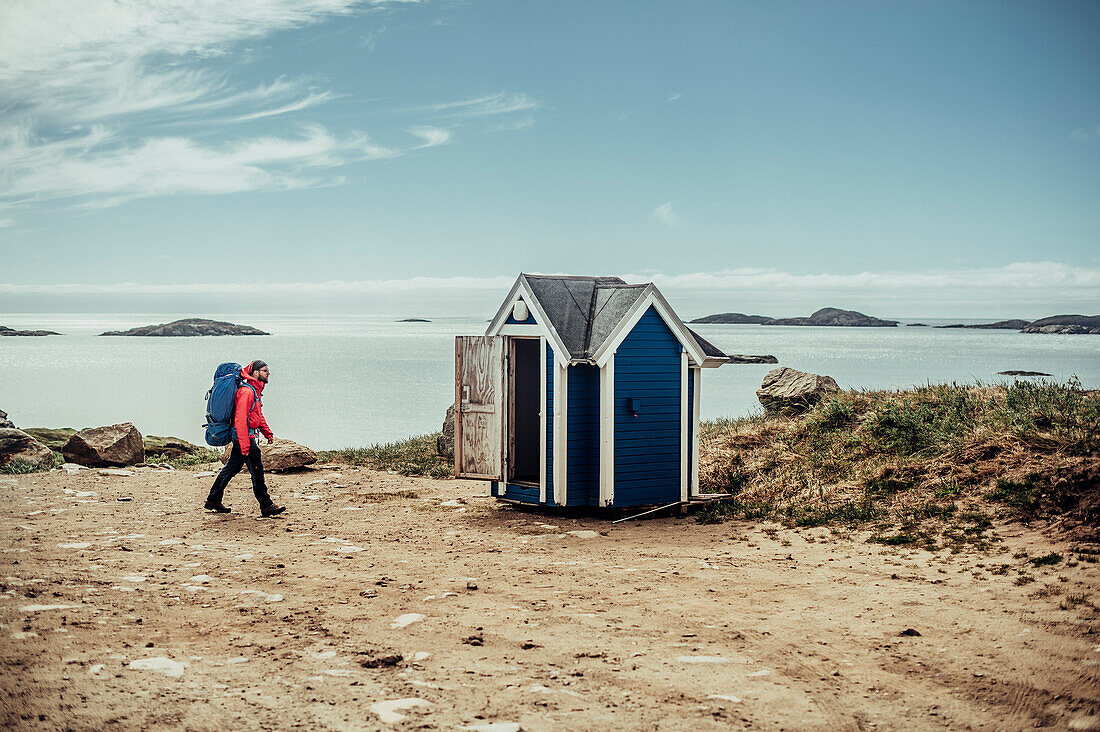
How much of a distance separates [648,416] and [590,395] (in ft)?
2.87

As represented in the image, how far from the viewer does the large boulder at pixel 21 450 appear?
51.4 ft

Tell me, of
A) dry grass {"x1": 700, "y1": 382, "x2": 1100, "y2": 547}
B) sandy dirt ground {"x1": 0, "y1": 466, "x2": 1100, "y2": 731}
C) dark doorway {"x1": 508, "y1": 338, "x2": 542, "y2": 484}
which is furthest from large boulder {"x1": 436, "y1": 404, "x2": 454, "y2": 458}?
sandy dirt ground {"x1": 0, "y1": 466, "x2": 1100, "y2": 731}

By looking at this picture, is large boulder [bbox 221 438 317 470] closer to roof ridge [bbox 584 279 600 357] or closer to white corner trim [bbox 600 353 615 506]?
roof ridge [bbox 584 279 600 357]

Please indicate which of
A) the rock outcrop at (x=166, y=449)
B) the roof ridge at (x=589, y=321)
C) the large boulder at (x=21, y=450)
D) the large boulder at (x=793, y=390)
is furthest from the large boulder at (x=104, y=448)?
the large boulder at (x=793, y=390)

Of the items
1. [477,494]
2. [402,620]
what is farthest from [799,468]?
[402,620]

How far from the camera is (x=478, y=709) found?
4.98 meters

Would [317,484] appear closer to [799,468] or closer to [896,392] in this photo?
[799,468]

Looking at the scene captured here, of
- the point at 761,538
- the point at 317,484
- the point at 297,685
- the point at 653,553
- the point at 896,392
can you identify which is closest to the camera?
the point at 297,685

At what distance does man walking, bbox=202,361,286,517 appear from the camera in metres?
11.7

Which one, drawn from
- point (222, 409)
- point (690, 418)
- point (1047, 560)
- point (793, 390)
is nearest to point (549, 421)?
point (690, 418)

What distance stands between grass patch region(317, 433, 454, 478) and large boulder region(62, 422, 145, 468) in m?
3.68

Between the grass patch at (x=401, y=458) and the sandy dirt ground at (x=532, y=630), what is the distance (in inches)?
224

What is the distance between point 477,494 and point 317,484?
3077 millimetres

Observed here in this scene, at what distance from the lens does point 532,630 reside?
6.52 m
